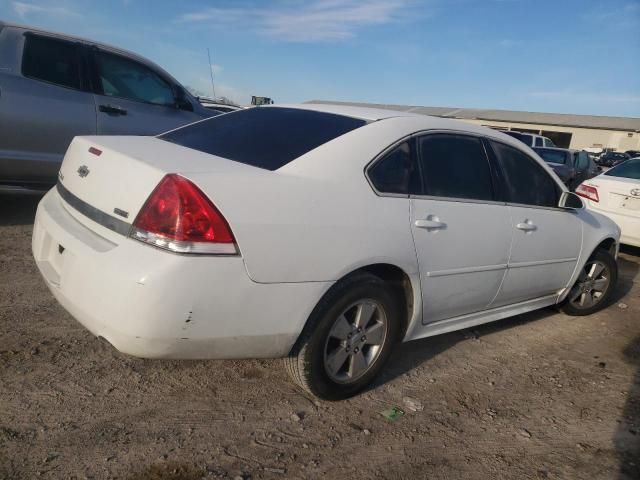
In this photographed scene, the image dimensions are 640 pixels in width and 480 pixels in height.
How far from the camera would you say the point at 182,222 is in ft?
6.64

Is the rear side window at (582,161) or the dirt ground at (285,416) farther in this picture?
the rear side window at (582,161)

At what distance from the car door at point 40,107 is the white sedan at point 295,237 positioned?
2.16 meters

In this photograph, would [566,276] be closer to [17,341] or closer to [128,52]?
[17,341]

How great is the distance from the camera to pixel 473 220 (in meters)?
3.07

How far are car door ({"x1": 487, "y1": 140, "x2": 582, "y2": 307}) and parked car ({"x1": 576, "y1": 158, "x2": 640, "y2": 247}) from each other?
242cm

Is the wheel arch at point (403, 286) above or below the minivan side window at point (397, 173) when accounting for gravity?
below

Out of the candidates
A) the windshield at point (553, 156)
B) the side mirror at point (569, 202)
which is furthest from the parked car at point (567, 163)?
the side mirror at point (569, 202)

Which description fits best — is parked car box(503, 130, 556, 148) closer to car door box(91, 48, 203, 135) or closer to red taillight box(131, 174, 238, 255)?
car door box(91, 48, 203, 135)

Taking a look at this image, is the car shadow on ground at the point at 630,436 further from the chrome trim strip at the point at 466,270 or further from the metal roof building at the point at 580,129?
the metal roof building at the point at 580,129

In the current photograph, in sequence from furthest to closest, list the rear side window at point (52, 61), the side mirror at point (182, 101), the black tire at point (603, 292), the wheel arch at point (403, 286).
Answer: the side mirror at point (182, 101), the rear side window at point (52, 61), the black tire at point (603, 292), the wheel arch at point (403, 286)

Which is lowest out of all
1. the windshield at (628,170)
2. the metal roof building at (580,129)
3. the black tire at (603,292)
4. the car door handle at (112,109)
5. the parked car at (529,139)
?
the black tire at (603,292)

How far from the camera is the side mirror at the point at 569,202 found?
3.87m

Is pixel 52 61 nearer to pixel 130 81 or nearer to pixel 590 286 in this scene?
pixel 130 81

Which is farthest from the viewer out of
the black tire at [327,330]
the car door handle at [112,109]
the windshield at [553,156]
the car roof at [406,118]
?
the windshield at [553,156]
